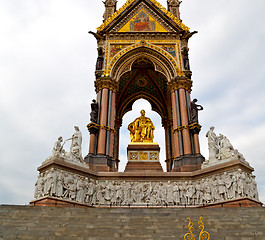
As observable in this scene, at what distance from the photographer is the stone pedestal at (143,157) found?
17797mm

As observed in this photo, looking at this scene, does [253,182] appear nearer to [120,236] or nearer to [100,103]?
[120,236]

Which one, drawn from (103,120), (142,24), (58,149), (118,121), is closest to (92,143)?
(103,120)

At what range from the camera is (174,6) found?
79.1 ft

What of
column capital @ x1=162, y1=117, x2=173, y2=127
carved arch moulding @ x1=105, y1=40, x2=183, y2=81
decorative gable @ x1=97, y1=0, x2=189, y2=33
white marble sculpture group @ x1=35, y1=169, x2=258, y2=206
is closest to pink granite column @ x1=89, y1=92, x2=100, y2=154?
white marble sculpture group @ x1=35, y1=169, x2=258, y2=206

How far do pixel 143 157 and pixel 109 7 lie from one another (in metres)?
14.6

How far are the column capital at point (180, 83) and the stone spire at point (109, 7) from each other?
947 cm

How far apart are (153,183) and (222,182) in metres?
3.80

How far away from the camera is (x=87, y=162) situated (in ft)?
52.3

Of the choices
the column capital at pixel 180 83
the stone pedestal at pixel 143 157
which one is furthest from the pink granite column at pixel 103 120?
the column capital at pixel 180 83

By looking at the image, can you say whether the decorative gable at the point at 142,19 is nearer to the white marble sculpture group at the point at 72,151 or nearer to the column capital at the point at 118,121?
the column capital at the point at 118,121

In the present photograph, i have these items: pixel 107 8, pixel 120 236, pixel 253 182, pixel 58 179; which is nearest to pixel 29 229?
pixel 120 236

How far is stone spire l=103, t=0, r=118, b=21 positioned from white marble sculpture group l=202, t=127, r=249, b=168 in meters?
14.7

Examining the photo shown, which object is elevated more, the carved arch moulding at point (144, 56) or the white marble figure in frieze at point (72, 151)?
the carved arch moulding at point (144, 56)

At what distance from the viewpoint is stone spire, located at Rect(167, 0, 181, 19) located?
77.9ft
